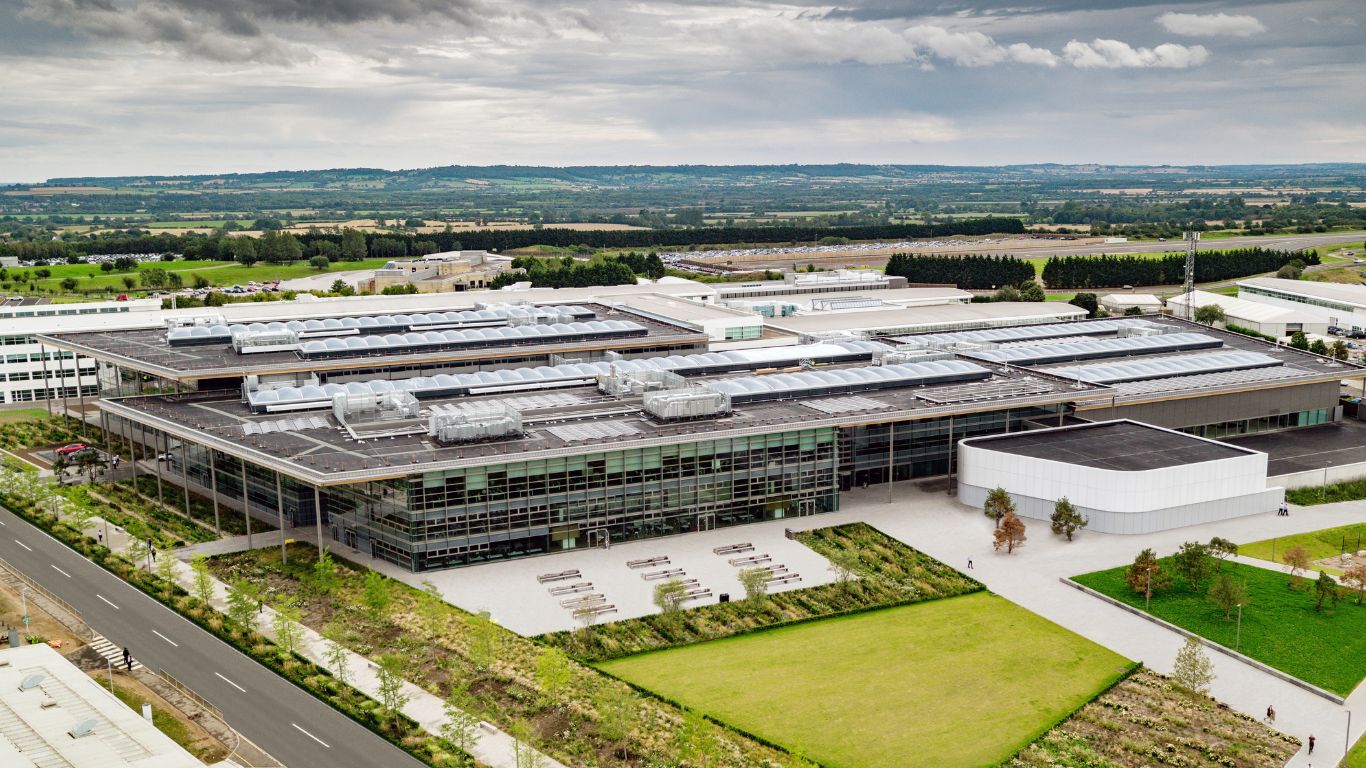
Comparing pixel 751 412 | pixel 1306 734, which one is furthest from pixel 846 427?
pixel 1306 734

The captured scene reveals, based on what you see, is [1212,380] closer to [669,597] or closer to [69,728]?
[669,597]

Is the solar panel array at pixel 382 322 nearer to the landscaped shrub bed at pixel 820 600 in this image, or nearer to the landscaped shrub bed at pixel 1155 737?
the landscaped shrub bed at pixel 820 600

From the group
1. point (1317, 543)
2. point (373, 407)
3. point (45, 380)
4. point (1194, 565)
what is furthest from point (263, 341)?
point (1317, 543)

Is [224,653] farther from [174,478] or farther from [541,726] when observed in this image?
[174,478]

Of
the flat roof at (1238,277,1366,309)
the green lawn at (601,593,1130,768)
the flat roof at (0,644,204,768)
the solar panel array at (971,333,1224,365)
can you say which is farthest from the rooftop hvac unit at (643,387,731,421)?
the flat roof at (1238,277,1366,309)

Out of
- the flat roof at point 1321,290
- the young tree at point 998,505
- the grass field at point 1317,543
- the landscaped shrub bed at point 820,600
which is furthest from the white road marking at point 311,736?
the flat roof at point 1321,290

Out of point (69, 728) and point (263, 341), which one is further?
point (263, 341)
